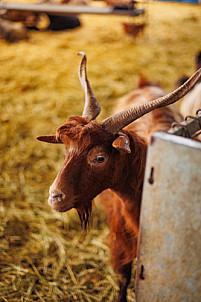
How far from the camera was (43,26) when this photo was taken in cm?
898

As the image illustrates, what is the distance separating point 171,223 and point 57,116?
13.1 feet

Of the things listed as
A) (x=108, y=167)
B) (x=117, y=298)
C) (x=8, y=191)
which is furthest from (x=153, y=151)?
(x=8, y=191)

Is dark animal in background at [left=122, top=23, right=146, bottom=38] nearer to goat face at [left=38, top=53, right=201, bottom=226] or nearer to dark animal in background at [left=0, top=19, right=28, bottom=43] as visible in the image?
dark animal in background at [left=0, top=19, right=28, bottom=43]

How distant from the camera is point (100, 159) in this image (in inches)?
70.2

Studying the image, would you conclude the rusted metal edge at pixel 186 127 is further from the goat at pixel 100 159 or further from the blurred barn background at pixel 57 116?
the blurred barn background at pixel 57 116

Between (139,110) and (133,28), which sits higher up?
(133,28)

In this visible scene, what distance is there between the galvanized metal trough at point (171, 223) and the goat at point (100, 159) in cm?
63

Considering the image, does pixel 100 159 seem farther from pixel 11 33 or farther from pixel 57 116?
pixel 11 33

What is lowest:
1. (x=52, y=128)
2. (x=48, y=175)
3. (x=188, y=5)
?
(x=48, y=175)

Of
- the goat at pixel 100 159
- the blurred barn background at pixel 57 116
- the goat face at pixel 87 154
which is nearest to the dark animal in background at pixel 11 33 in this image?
the blurred barn background at pixel 57 116

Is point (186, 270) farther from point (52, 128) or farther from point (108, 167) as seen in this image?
point (52, 128)

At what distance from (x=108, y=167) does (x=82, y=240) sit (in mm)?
1503

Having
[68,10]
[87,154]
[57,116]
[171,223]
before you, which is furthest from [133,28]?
[171,223]

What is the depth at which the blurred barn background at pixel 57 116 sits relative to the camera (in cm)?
275
